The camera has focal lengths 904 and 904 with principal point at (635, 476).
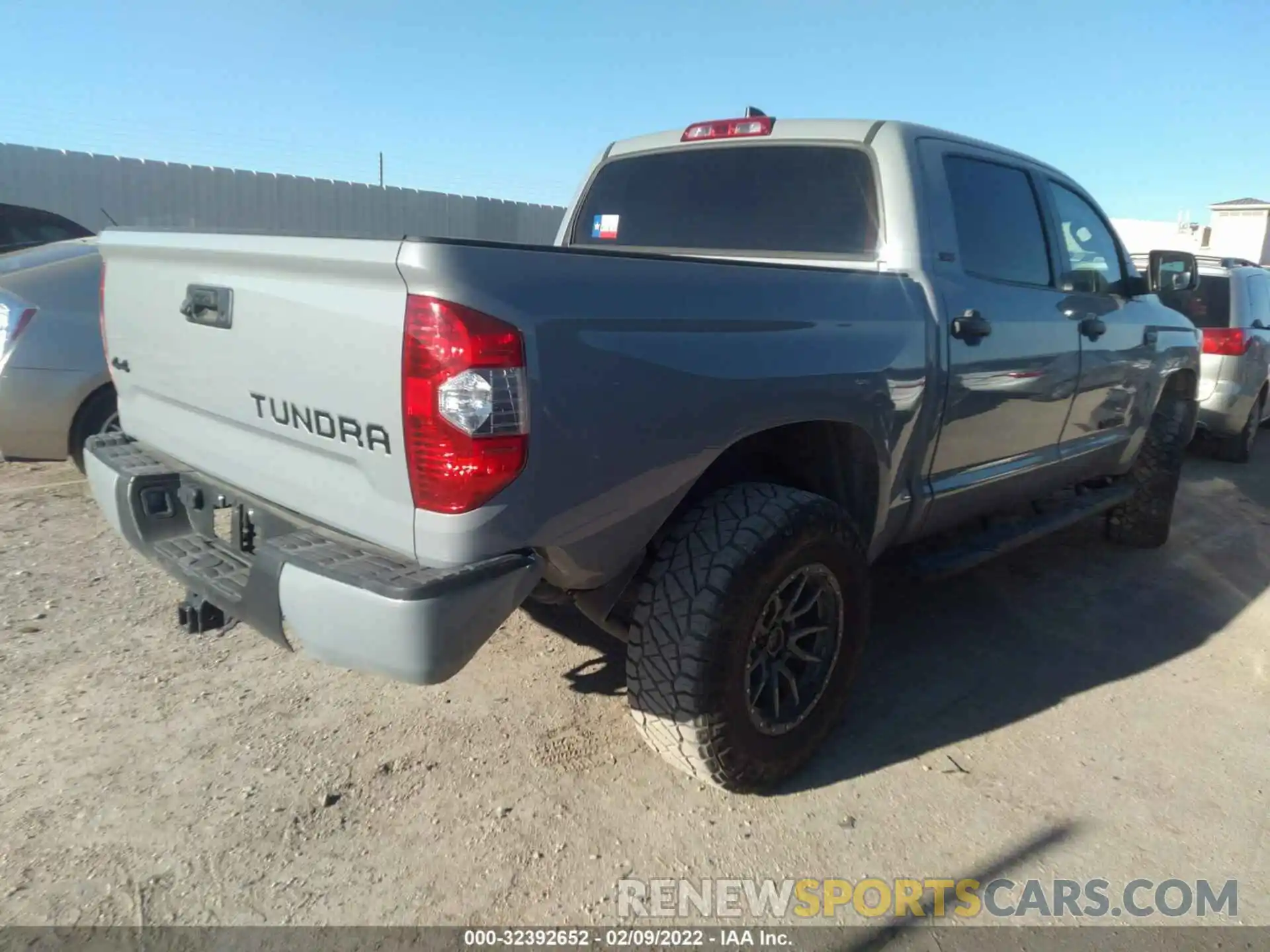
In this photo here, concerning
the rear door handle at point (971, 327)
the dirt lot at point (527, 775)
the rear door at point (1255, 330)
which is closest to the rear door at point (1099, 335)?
the rear door handle at point (971, 327)

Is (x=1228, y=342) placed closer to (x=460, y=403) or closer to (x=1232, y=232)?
(x=460, y=403)

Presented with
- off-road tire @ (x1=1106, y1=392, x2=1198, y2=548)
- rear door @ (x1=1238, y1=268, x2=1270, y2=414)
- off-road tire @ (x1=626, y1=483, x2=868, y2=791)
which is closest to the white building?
rear door @ (x1=1238, y1=268, x2=1270, y2=414)

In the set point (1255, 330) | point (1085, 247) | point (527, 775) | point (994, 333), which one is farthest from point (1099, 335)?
point (1255, 330)

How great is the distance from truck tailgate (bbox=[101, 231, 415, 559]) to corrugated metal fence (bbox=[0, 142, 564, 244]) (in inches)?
327

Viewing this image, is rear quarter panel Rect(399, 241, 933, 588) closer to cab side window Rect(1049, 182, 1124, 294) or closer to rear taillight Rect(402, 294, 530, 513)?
rear taillight Rect(402, 294, 530, 513)

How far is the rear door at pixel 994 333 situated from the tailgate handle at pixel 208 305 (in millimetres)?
2230

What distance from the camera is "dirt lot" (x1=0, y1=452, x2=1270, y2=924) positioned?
7.34 ft

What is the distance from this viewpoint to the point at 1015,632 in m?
3.95

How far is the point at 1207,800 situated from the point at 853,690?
1.12m

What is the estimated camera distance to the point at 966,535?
3.77m

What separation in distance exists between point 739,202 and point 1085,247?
180 cm

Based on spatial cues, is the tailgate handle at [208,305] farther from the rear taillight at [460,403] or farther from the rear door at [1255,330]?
the rear door at [1255,330]

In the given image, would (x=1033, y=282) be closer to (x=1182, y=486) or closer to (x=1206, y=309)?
(x=1182, y=486)

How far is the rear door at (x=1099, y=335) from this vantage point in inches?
157
